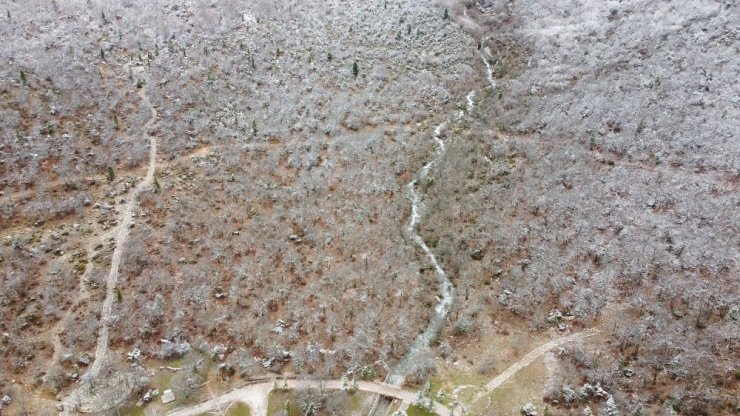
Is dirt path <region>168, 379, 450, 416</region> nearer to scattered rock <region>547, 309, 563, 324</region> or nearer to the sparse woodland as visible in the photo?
the sparse woodland

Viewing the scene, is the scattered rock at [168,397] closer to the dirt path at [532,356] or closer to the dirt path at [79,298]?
the dirt path at [79,298]

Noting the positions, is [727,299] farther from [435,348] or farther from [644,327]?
[435,348]

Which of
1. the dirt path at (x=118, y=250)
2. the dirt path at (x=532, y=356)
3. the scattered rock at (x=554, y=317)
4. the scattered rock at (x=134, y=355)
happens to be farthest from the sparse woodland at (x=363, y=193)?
the dirt path at (x=532, y=356)

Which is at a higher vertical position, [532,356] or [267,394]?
[532,356]

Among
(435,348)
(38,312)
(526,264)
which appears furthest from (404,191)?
(38,312)

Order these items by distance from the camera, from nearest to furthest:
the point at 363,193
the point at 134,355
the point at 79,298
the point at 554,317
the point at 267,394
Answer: the point at 267,394 → the point at 134,355 → the point at 79,298 → the point at 554,317 → the point at 363,193

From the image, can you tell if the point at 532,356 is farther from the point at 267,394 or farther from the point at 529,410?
the point at 267,394

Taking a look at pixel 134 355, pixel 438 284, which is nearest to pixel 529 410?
pixel 438 284

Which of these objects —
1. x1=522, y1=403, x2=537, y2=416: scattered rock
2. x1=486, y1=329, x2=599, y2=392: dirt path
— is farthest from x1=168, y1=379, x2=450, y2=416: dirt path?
x1=522, y1=403, x2=537, y2=416: scattered rock
